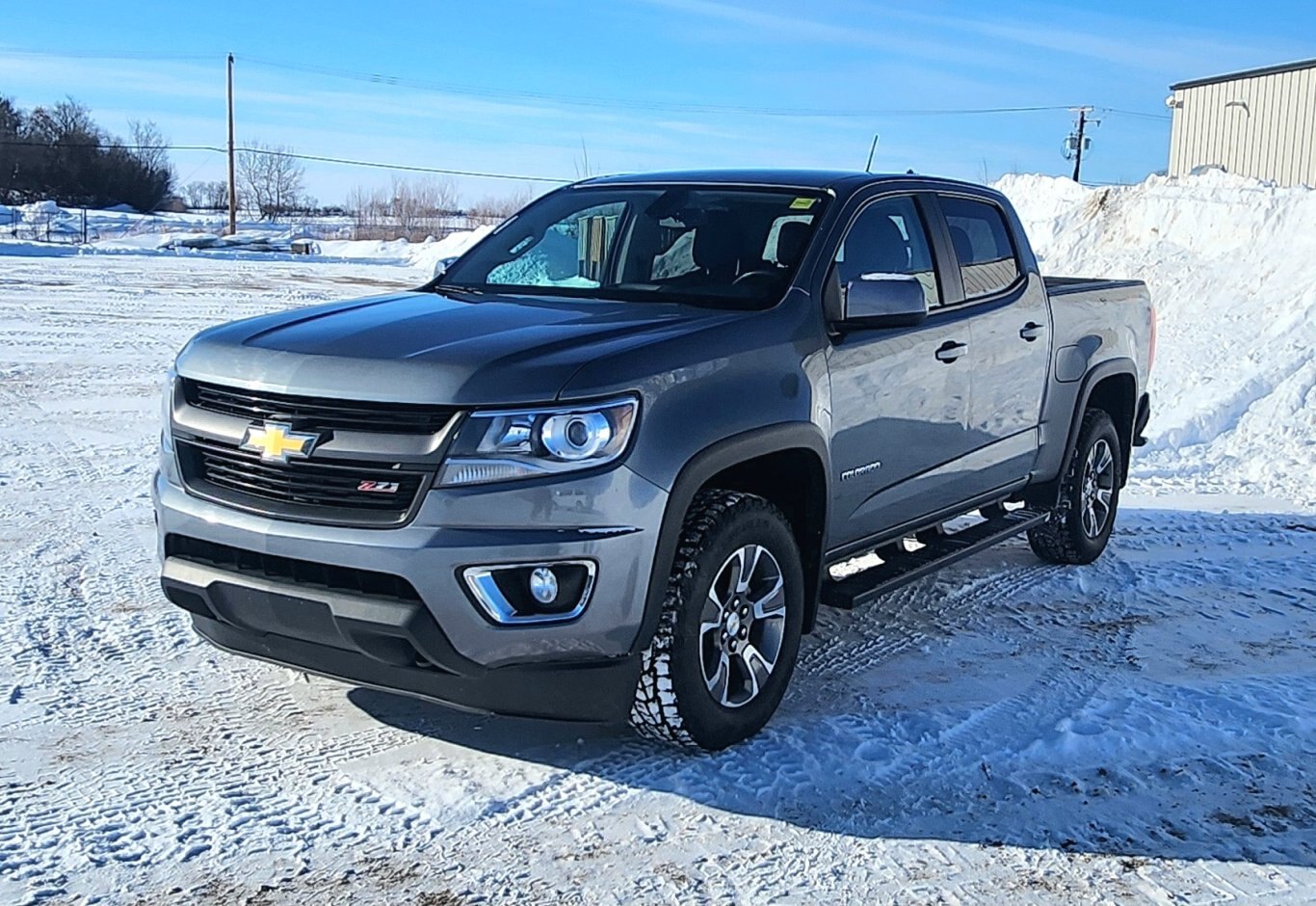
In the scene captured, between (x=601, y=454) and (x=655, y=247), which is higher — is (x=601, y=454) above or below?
below

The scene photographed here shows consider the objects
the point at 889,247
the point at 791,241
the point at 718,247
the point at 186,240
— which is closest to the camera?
the point at 791,241

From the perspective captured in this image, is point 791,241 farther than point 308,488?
Yes

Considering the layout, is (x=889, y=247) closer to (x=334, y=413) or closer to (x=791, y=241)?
(x=791, y=241)

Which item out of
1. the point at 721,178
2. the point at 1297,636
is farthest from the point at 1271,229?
the point at 721,178

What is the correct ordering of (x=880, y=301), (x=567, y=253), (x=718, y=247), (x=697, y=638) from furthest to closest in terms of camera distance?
(x=567, y=253) → (x=718, y=247) → (x=880, y=301) → (x=697, y=638)

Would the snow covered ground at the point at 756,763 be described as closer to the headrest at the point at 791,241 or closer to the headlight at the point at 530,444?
the headlight at the point at 530,444

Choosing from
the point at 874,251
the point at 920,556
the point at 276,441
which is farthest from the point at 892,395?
the point at 276,441

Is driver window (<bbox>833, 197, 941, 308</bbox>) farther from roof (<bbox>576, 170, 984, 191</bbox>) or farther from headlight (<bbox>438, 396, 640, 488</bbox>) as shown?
headlight (<bbox>438, 396, 640, 488</bbox>)

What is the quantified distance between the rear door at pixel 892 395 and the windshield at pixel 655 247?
249 millimetres

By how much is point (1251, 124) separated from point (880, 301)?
22.0 meters

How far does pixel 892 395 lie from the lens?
4.94 meters

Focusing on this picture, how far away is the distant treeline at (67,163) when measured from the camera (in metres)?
77.9

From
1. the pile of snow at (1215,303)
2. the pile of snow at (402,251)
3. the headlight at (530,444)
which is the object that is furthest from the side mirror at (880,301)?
the pile of snow at (402,251)

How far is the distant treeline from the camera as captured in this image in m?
77.9
